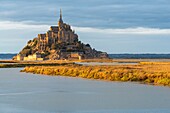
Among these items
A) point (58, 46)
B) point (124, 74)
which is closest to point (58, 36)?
point (58, 46)

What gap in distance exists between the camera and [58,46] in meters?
155

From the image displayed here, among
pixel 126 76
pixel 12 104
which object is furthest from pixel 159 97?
pixel 126 76

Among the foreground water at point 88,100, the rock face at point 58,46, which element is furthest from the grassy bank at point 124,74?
the rock face at point 58,46

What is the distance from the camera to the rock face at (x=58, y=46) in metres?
148

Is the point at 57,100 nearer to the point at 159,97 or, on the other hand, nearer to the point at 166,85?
the point at 159,97

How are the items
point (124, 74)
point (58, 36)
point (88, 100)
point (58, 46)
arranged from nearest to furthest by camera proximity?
point (88, 100) → point (124, 74) → point (58, 46) → point (58, 36)

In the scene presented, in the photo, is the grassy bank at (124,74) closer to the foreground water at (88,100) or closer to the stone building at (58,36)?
the foreground water at (88,100)

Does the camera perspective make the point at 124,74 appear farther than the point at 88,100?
Yes

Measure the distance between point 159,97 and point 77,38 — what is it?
459ft

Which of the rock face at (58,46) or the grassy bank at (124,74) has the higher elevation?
the rock face at (58,46)

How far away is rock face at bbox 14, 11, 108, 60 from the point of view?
5809 inches

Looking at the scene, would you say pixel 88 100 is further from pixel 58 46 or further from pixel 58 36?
pixel 58 36

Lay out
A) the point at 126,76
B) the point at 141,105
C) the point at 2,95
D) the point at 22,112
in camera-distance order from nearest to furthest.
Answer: the point at 22,112 < the point at 141,105 < the point at 2,95 < the point at 126,76

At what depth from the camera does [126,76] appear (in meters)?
40.7
